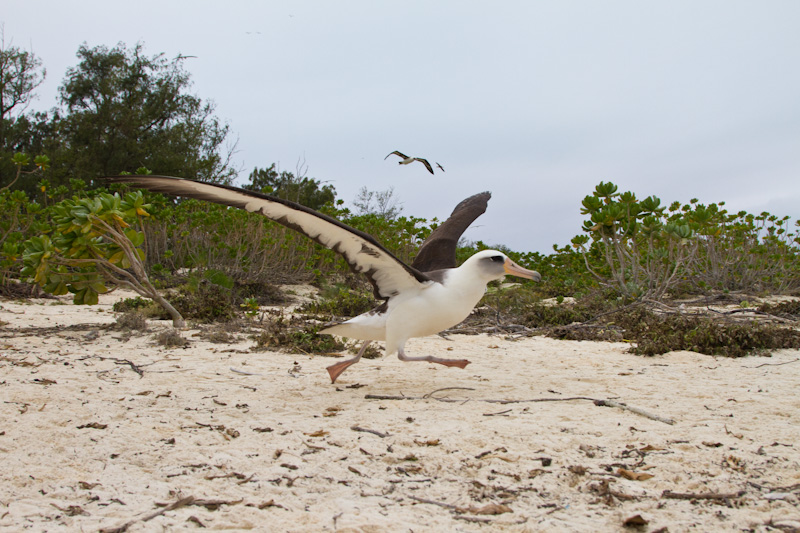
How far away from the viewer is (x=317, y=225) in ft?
13.1

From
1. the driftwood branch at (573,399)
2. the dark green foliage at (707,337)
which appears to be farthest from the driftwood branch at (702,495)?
the dark green foliage at (707,337)

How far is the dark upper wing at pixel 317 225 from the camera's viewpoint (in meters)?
3.68

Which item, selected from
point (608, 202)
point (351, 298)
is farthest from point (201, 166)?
point (608, 202)

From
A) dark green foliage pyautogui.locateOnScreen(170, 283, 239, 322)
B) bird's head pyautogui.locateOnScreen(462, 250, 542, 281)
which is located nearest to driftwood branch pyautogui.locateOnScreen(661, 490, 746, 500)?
bird's head pyautogui.locateOnScreen(462, 250, 542, 281)

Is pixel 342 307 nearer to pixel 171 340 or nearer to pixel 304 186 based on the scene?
pixel 171 340

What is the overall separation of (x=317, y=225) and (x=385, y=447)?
1.61 m

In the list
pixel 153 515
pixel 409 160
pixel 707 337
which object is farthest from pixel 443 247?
pixel 153 515

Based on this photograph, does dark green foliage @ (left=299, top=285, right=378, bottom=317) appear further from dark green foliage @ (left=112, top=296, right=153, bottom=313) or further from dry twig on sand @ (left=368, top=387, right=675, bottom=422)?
dry twig on sand @ (left=368, top=387, right=675, bottom=422)

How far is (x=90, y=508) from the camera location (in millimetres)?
2297

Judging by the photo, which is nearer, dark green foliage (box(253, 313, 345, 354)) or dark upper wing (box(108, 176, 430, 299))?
dark upper wing (box(108, 176, 430, 299))

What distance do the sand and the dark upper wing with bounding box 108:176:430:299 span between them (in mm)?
830

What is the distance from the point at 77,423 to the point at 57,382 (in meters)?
0.94

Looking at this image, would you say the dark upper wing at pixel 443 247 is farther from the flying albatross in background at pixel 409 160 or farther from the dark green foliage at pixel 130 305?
the dark green foliage at pixel 130 305

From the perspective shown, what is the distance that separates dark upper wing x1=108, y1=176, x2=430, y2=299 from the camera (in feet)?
12.1
